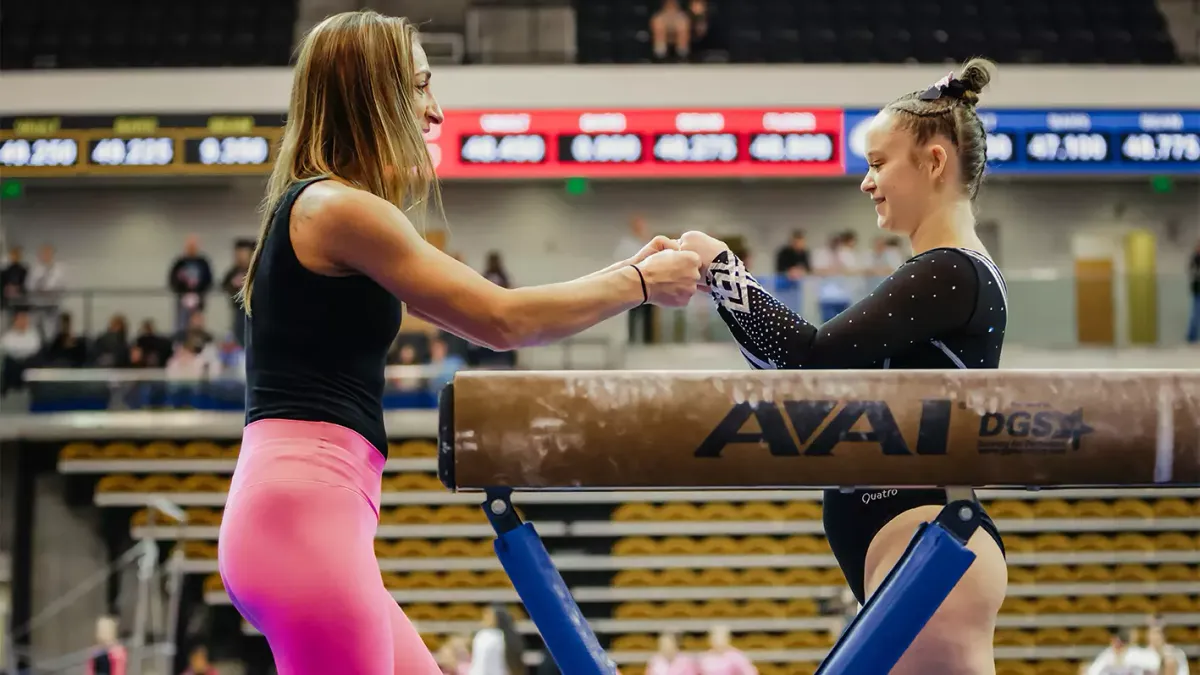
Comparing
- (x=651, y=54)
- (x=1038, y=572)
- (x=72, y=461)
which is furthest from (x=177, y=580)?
(x=1038, y=572)

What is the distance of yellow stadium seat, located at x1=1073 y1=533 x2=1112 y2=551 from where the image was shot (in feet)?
39.2

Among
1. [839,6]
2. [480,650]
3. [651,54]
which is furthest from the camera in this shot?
[839,6]

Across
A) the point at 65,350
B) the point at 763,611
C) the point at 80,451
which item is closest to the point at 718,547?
the point at 763,611

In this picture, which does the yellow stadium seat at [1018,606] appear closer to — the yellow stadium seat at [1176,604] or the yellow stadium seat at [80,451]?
the yellow stadium seat at [1176,604]

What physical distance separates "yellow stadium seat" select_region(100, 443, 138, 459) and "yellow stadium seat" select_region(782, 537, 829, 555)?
6.43 m

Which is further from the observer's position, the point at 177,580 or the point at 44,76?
the point at 44,76

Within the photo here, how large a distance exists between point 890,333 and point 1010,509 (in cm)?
1082

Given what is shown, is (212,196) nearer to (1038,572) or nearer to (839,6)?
(839,6)

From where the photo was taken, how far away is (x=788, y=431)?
1.79 m

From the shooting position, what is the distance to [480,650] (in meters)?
9.40

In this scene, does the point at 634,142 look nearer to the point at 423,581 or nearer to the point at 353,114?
the point at 423,581

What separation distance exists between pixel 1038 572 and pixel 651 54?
6512mm

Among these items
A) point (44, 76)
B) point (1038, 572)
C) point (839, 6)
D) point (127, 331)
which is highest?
point (839, 6)

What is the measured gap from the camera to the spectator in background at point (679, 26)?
13.2 meters
